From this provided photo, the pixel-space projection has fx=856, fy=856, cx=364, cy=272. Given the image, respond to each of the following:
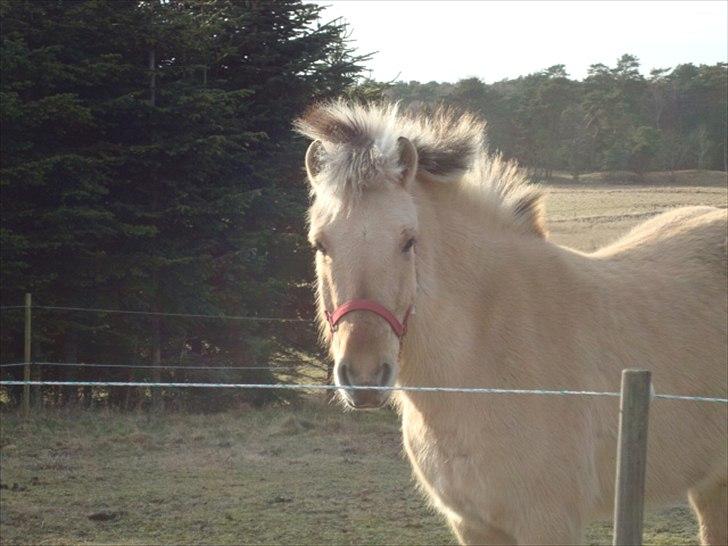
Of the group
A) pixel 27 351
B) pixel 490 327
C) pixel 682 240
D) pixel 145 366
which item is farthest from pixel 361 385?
pixel 27 351

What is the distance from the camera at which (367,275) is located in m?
2.95

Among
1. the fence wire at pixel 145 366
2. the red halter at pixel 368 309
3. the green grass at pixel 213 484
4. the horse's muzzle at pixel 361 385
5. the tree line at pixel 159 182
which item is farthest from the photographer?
the tree line at pixel 159 182

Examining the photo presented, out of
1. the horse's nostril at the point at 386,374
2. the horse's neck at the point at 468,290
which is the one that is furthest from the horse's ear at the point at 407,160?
the horse's nostril at the point at 386,374

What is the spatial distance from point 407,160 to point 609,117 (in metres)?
28.8

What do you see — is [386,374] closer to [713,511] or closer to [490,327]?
[490,327]

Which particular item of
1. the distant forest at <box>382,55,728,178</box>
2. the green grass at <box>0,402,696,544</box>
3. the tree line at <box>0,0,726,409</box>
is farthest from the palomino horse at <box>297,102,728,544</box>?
the distant forest at <box>382,55,728,178</box>

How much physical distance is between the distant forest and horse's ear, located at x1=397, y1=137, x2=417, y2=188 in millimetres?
23743

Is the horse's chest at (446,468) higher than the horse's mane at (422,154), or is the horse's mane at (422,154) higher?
the horse's mane at (422,154)

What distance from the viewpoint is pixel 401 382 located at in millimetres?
3393

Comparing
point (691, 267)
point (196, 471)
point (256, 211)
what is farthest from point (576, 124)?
point (691, 267)

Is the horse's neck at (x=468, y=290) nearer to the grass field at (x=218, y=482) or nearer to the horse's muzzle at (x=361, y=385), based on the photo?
the horse's muzzle at (x=361, y=385)

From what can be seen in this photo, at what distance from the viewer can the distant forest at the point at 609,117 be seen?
26.6m

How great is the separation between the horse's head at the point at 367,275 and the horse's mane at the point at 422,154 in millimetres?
52

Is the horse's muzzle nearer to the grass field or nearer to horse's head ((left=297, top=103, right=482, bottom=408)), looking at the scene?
horse's head ((left=297, top=103, right=482, bottom=408))
